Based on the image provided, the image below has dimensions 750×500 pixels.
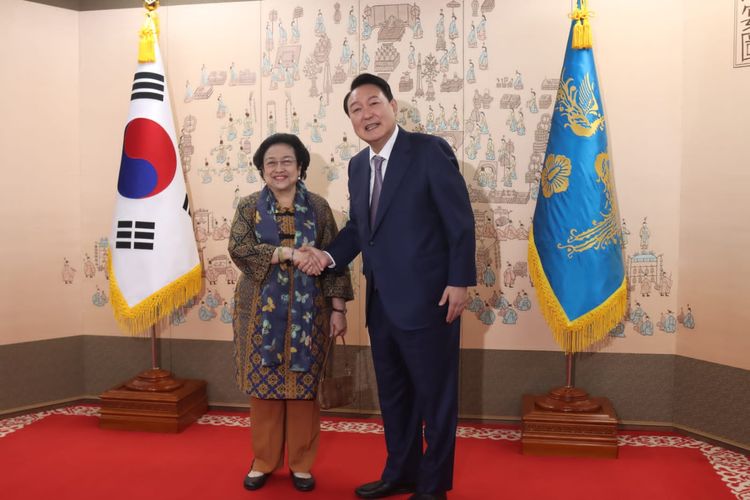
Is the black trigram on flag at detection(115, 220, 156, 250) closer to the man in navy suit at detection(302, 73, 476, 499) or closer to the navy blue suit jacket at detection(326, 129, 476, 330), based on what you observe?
the man in navy suit at detection(302, 73, 476, 499)

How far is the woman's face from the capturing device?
2828 mm

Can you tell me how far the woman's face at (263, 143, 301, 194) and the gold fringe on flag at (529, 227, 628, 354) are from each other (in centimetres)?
143

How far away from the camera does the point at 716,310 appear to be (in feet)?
11.3

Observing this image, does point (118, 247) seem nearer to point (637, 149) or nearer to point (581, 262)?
point (581, 262)

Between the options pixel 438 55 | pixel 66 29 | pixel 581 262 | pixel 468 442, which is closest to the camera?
pixel 581 262

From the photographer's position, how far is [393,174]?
2.57 metres

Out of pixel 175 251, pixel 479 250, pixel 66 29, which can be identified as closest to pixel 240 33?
pixel 66 29

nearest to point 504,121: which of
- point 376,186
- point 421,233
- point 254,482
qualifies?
point 376,186

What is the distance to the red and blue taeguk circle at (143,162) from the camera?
3.63 metres

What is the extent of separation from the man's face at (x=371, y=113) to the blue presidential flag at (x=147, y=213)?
1548mm

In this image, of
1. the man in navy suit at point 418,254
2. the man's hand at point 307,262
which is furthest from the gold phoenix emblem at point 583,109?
the man's hand at point 307,262

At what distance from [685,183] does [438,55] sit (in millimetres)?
1609

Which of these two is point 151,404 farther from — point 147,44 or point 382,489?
point 147,44

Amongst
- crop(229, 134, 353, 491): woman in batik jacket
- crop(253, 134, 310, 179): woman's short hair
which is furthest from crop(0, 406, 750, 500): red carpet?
crop(253, 134, 310, 179): woman's short hair
